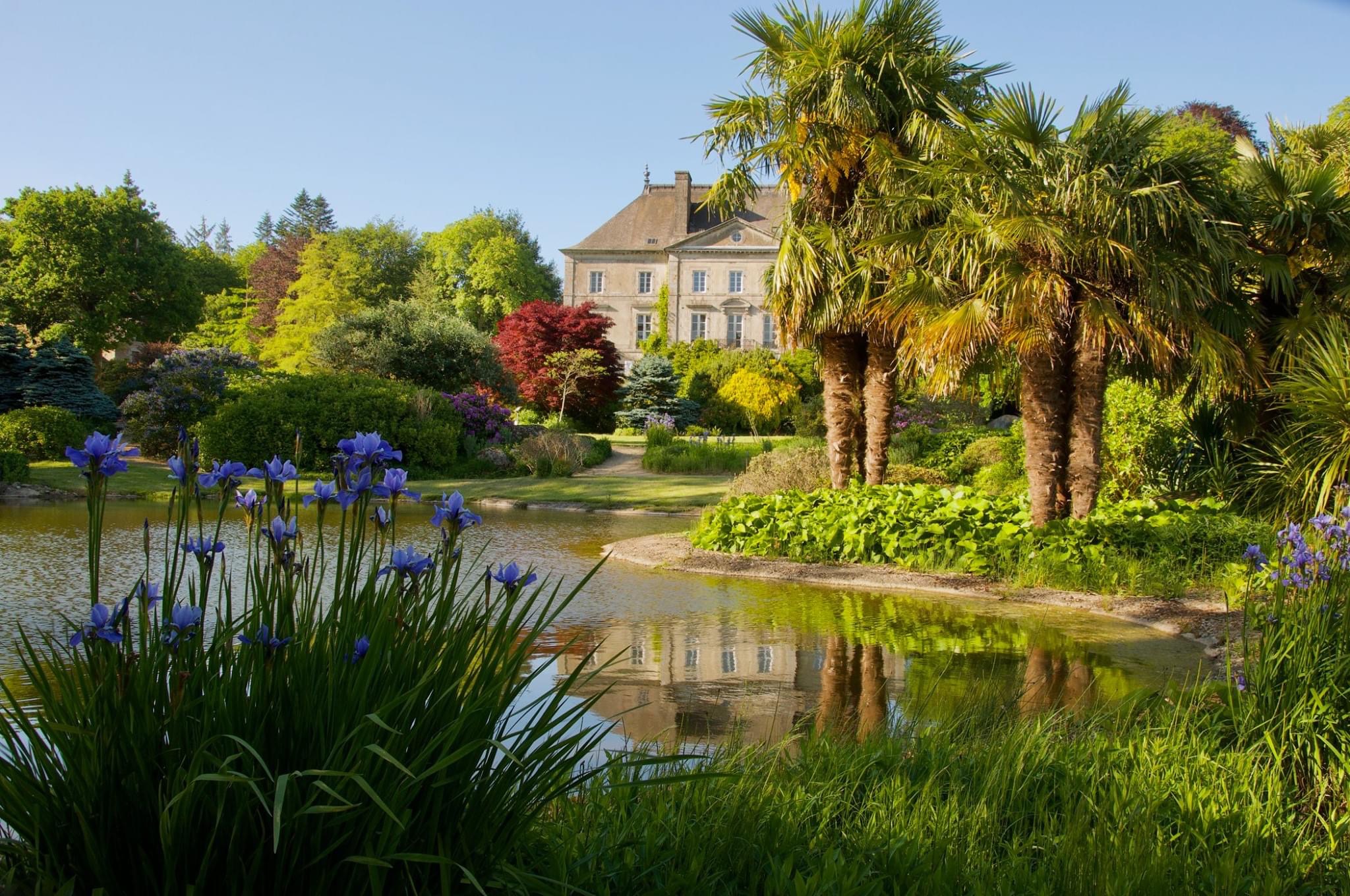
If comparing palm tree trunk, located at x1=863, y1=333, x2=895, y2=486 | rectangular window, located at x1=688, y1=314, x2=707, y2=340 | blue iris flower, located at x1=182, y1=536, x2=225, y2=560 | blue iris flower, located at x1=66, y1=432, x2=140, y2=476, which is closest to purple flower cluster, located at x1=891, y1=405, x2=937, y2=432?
palm tree trunk, located at x1=863, y1=333, x2=895, y2=486

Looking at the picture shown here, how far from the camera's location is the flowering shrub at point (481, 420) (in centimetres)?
2425

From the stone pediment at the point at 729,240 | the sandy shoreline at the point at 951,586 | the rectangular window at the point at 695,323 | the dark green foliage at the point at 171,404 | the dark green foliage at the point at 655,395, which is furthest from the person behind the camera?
the rectangular window at the point at 695,323

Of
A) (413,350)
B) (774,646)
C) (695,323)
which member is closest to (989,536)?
(774,646)

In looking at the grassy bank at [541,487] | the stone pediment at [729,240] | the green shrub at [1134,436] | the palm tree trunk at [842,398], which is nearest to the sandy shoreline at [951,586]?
the palm tree trunk at [842,398]

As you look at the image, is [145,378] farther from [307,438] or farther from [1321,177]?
[1321,177]

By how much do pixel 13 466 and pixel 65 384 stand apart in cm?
948

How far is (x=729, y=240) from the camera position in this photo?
57.6m

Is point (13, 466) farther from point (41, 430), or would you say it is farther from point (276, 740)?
point (276, 740)

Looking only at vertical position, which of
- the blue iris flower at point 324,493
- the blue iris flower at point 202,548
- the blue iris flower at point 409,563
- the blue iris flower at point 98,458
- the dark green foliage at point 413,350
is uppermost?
the dark green foliage at point 413,350

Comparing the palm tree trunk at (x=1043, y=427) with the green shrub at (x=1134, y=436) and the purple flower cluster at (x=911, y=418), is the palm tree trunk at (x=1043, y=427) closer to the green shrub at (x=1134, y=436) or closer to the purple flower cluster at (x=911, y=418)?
the green shrub at (x=1134, y=436)

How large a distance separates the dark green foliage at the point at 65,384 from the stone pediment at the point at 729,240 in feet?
121

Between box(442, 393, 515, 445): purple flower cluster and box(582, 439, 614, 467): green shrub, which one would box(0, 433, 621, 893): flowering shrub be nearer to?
box(582, 439, 614, 467): green shrub

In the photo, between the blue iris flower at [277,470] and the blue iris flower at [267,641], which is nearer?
the blue iris flower at [267,641]

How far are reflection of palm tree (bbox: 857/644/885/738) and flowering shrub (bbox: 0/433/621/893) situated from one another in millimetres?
2408
